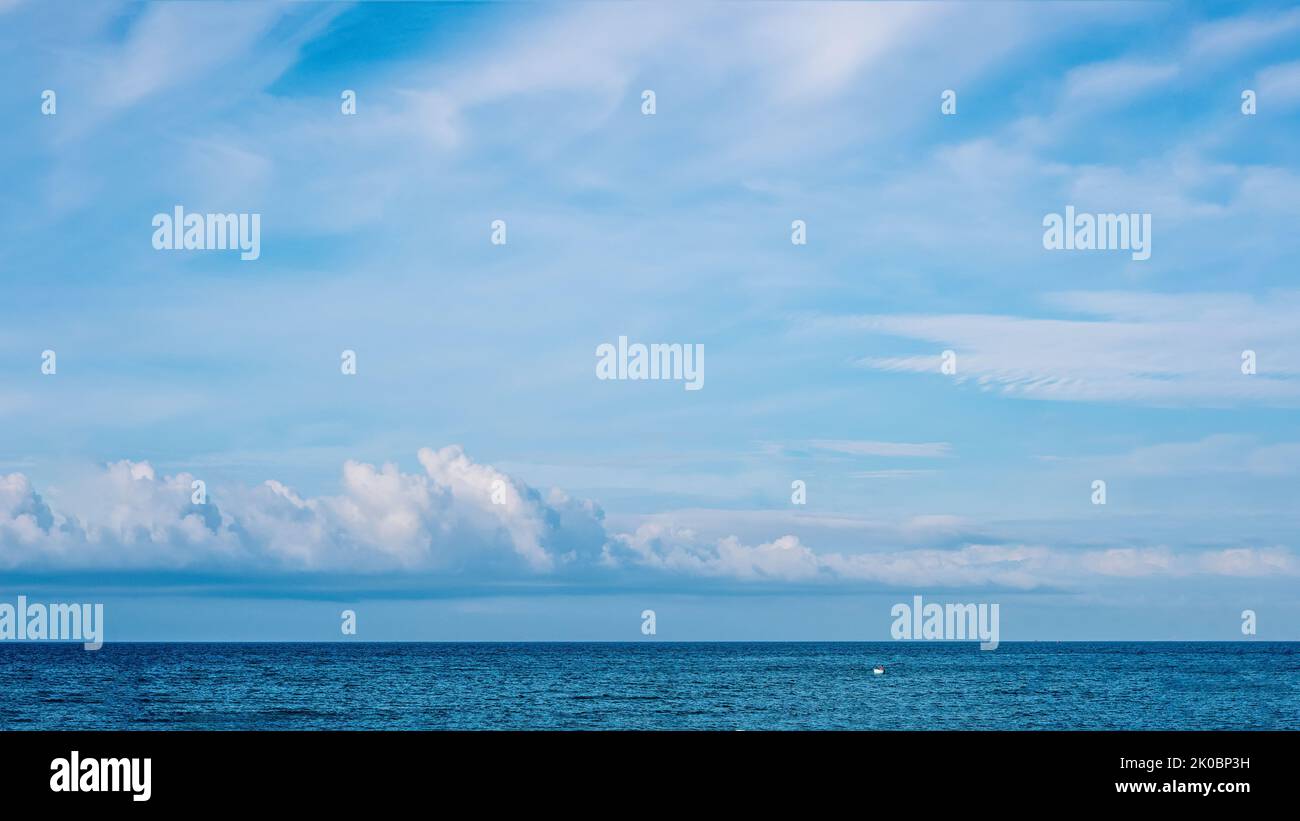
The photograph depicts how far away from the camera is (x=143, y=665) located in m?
134

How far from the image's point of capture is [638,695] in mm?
87125

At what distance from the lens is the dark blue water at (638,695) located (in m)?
68.5

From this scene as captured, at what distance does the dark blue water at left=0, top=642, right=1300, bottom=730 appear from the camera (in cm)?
6850
